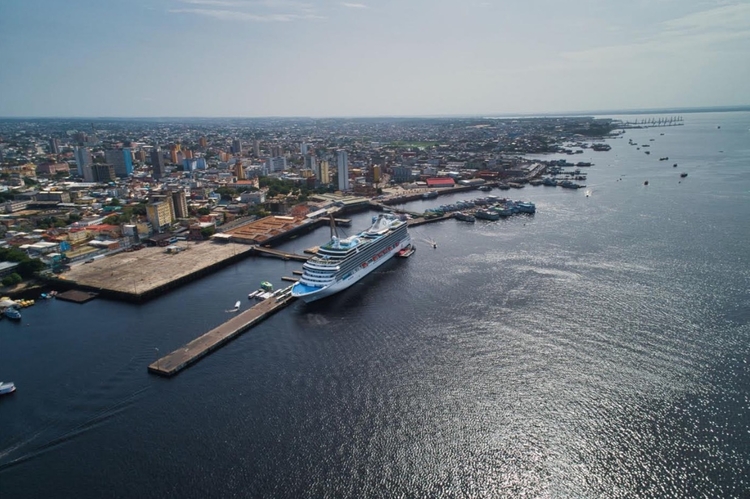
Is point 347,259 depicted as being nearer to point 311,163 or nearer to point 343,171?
point 343,171

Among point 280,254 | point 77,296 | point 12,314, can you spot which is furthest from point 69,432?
point 280,254

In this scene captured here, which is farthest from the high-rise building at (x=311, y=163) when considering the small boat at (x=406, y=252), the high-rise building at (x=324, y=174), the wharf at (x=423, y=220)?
the small boat at (x=406, y=252)

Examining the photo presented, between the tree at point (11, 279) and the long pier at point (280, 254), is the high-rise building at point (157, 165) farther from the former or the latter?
the tree at point (11, 279)

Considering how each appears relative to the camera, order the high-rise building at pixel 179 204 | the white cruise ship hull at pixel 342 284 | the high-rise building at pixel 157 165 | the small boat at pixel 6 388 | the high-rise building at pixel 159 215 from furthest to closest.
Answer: the high-rise building at pixel 157 165 < the high-rise building at pixel 179 204 < the high-rise building at pixel 159 215 < the white cruise ship hull at pixel 342 284 < the small boat at pixel 6 388

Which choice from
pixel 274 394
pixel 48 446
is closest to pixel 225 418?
pixel 274 394

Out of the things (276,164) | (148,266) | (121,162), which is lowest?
(148,266)

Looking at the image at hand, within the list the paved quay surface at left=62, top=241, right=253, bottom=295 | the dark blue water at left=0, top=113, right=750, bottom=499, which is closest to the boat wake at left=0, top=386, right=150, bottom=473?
the dark blue water at left=0, top=113, right=750, bottom=499

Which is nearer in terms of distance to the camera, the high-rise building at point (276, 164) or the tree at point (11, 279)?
the tree at point (11, 279)
